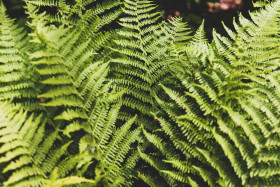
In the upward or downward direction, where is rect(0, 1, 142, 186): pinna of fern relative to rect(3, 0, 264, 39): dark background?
downward

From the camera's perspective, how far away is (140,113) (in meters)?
1.85

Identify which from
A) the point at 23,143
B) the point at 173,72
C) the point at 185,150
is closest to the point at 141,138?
the point at 185,150

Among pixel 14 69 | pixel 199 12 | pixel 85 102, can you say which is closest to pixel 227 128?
pixel 85 102

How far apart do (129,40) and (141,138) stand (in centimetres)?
82

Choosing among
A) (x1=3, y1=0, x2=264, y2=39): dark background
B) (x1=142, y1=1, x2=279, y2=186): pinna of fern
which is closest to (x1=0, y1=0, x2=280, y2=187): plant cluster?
(x1=142, y1=1, x2=279, y2=186): pinna of fern

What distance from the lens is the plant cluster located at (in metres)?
1.31

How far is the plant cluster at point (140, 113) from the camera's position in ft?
4.31

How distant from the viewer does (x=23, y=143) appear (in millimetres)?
1279

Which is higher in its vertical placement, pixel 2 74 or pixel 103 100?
pixel 2 74

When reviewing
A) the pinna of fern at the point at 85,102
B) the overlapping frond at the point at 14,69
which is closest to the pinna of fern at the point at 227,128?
the pinna of fern at the point at 85,102

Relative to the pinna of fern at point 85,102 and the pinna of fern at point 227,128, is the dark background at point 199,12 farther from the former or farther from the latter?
the pinna of fern at point 85,102

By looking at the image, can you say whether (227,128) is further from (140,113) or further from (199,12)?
(199,12)

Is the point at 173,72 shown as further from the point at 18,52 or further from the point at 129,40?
the point at 18,52

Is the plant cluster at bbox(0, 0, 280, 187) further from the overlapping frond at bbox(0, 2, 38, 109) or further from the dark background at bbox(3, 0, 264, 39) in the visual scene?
the dark background at bbox(3, 0, 264, 39)
